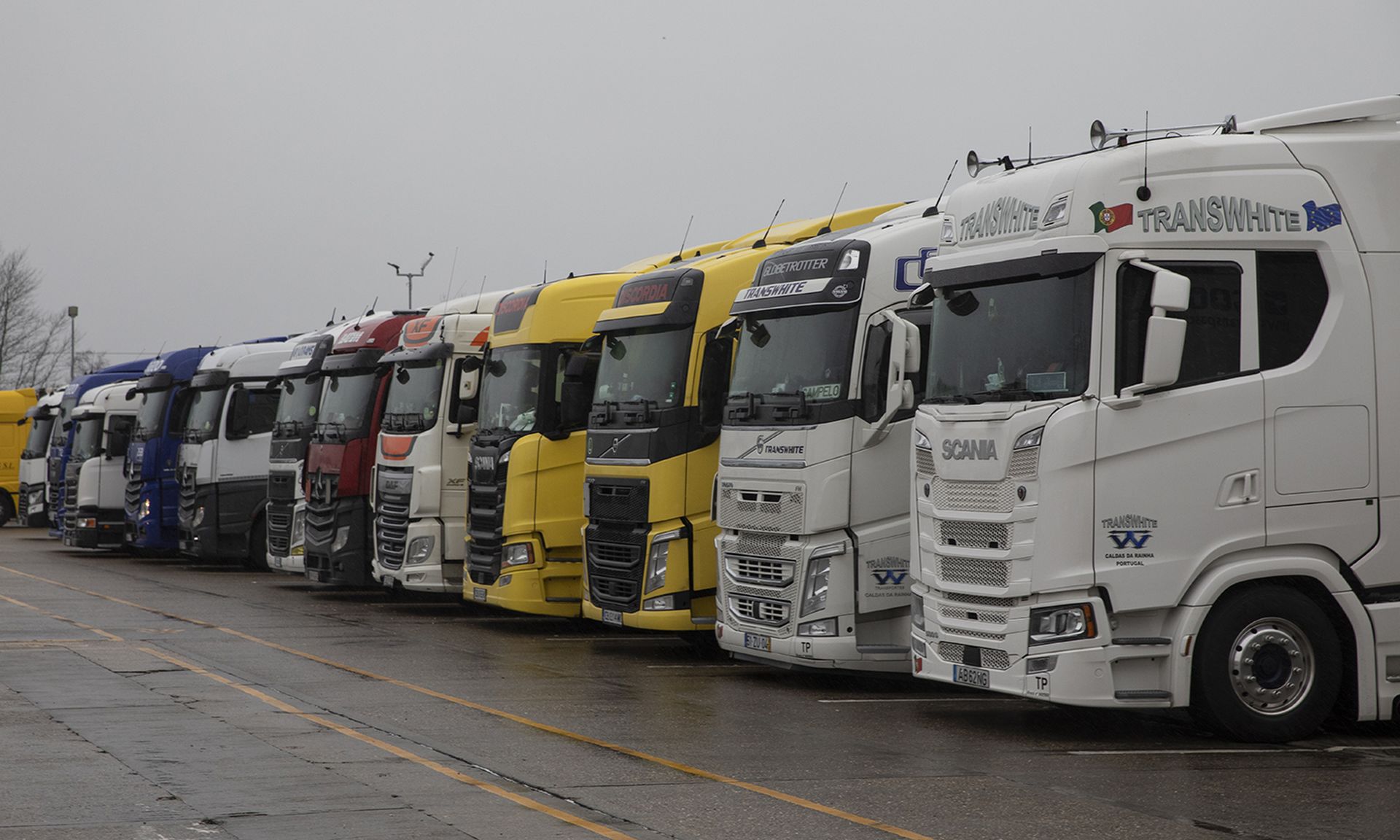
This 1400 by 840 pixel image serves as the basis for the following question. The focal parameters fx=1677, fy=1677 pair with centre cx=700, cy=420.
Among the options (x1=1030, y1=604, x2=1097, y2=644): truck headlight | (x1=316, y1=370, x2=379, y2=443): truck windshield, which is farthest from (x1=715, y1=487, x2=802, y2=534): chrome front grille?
(x1=316, y1=370, x2=379, y2=443): truck windshield

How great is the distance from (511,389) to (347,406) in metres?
4.85

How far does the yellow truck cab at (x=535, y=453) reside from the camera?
17.2m

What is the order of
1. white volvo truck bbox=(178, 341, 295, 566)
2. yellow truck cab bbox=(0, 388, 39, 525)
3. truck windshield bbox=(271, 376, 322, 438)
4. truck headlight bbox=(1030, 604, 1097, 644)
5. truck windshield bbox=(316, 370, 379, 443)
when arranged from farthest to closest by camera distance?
yellow truck cab bbox=(0, 388, 39, 525) < white volvo truck bbox=(178, 341, 295, 566) < truck windshield bbox=(271, 376, 322, 438) < truck windshield bbox=(316, 370, 379, 443) < truck headlight bbox=(1030, 604, 1097, 644)

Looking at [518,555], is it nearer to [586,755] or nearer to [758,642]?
[758,642]

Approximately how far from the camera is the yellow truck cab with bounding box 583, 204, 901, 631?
14.8 metres

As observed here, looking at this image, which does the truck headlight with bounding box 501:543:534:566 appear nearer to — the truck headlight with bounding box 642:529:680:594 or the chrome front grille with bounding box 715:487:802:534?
the truck headlight with bounding box 642:529:680:594

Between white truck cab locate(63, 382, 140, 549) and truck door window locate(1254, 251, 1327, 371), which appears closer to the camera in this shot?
truck door window locate(1254, 251, 1327, 371)

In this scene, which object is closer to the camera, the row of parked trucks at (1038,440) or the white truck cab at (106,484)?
the row of parked trucks at (1038,440)

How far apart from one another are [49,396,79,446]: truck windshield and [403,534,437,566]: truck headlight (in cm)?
1917

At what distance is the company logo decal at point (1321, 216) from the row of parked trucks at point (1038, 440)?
0.02 meters

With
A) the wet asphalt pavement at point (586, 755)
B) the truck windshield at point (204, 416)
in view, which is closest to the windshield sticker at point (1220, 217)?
the wet asphalt pavement at point (586, 755)

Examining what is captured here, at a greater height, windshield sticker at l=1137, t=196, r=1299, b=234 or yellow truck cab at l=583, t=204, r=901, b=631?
windshield sticker at l=1137, t=196, r=1299, b=234

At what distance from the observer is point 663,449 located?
A: 48.9 feet

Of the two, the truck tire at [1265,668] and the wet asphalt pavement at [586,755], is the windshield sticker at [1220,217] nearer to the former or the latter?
the truck tire at [1265,668]
